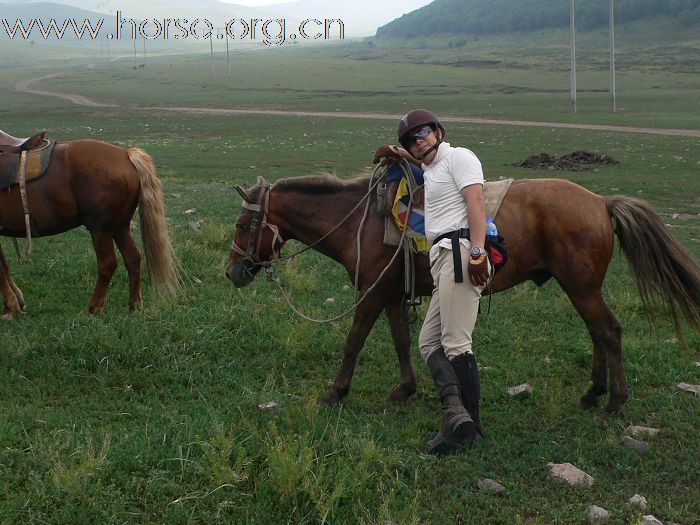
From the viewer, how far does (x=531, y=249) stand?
585cm

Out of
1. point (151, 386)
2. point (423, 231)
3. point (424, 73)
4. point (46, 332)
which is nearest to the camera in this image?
point (423, 231)

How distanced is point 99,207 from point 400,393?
153 inches

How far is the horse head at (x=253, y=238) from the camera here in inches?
248

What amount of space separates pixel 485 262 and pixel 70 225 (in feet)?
16.9

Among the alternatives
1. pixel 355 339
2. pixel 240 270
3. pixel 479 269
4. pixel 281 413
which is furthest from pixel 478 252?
pixel 240 270

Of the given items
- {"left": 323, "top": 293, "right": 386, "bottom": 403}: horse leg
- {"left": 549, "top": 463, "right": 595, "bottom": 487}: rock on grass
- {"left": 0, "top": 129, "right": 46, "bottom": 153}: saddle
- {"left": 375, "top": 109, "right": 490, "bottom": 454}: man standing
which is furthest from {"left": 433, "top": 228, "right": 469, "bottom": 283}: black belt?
{"left": 0, "top": 129, "right": 46, "bottom": 153}: saddle

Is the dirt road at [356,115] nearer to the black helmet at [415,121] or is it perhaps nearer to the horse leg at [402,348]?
the horse leg at [402,348]

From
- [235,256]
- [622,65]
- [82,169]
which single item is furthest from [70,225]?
[622,65]

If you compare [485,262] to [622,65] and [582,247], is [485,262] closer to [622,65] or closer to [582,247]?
[582,247]

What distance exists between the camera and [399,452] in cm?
487

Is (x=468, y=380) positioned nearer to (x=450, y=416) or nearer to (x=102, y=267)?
(x=450, y=416)

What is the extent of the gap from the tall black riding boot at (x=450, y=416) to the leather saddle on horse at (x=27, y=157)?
4961 mm

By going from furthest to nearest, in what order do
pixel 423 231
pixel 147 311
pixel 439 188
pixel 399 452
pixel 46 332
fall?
pixel 147 311, pixel 46 332, pixel 423 231, pixel 439 188, pixel 399 452

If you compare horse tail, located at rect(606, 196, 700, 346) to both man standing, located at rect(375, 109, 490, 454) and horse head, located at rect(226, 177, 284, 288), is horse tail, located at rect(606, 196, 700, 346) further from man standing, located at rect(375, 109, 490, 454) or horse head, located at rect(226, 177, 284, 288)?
horse head, located at rect(226, 177, 284, 288)
